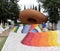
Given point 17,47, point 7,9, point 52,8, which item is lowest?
point 7,9

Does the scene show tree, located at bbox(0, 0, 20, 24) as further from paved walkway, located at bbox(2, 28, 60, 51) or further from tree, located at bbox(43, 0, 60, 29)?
paved walkway, located at bbox(2, 28, 60, 51)

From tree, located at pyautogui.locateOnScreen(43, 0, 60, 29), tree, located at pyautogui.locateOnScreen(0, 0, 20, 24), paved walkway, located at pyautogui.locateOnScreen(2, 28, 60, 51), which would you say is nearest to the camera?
paved walkway, located at pyautogui.locateOnScreen(2, 28, 60, 51)

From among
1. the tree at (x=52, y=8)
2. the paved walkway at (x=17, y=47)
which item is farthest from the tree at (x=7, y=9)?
the paved walkway at (x=17, y=47)

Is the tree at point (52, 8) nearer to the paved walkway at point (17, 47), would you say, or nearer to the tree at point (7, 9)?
the tree at point (7, 9)

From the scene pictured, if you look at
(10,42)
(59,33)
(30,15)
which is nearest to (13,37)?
(10,42)

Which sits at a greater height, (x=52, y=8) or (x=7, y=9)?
(x=52, y=8)

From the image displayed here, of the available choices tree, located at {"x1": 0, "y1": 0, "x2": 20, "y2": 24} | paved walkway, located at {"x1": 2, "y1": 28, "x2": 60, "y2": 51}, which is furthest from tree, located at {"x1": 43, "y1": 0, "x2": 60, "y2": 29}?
paved walkway, located at {"x1": 2, "y1": 28, "x2": 60, "y2": 51}

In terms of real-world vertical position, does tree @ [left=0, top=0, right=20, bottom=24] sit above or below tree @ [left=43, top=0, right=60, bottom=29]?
below

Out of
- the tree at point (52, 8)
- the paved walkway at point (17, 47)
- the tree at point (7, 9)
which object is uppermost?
the paved walkway at point (17, 47)

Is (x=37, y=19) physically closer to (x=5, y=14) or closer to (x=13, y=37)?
(x=13, y=37)

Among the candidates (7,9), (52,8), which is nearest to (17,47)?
(52,8)

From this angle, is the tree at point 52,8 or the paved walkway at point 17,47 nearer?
the paved walkway at point 17,47

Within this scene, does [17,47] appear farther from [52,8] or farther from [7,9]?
[7,9]

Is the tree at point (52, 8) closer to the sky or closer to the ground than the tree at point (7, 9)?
closer to the sky
